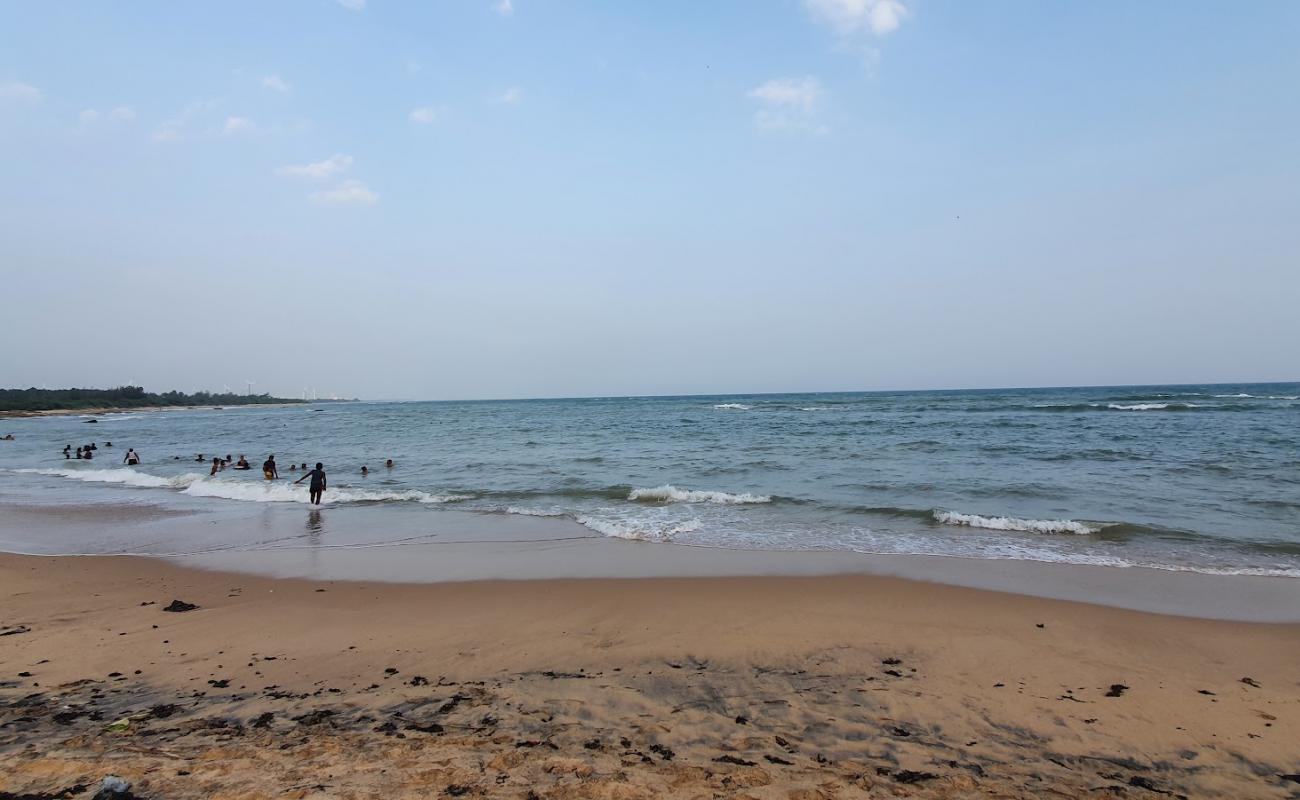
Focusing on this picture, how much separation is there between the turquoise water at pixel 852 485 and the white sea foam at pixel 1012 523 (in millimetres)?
34

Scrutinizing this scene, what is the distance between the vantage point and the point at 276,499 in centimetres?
1681

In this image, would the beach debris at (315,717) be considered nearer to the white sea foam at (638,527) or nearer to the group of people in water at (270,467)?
the white sea foam at (638,527)

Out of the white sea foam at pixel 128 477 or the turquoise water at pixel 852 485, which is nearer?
the turquoise water at pixel 852 485

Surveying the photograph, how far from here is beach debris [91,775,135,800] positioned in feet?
10.1

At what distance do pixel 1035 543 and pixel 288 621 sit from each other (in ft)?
37.1

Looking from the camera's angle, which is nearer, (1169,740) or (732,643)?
(1169,740)

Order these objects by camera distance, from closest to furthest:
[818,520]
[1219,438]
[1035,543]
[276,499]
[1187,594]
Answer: [1187,594] → [1035,543] → [818,520] → [276,499] → [1219,438]

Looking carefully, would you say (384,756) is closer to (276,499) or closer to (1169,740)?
(1169,740)

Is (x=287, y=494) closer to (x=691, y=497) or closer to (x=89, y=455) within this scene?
(x=691, y=497)

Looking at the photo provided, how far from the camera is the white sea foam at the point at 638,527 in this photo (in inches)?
453

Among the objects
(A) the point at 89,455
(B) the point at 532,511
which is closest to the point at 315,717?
(B) the point at 532,511

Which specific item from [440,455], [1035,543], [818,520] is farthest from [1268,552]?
[440,455]

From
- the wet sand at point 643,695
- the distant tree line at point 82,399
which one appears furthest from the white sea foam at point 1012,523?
the distant tree line at point 82,399

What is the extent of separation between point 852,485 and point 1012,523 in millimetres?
4929
